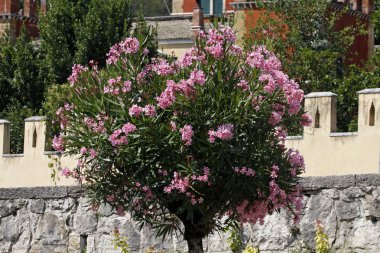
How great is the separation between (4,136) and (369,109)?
8726 mm

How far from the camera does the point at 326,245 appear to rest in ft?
65.2

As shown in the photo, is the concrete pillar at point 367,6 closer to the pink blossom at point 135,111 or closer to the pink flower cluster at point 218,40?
the pink flower cluster at point 218,40

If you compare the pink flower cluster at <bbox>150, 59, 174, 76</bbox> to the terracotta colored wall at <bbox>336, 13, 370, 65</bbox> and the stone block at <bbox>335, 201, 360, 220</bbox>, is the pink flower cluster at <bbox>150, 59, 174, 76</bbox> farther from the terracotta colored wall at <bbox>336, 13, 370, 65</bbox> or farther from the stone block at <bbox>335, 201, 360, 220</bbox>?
the terracotta colored wall at <bbox>336, 13, 370, 65</bbox>

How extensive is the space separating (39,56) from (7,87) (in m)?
2.80

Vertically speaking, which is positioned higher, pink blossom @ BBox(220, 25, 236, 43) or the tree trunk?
pink blossom @ BBox(220, 25, 236, 43)

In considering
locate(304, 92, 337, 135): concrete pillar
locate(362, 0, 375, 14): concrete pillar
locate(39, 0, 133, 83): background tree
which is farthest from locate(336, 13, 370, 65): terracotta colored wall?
locate(304, 92, 337, 135): concrete pillar

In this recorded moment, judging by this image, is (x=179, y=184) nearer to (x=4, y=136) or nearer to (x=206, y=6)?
(x=4, y=136)

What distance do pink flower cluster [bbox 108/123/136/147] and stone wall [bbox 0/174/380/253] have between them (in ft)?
12.4

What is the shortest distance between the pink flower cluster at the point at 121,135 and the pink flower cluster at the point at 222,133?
2.96 ft

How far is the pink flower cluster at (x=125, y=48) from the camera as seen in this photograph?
1803 cm

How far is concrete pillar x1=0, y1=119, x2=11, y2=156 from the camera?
1206 inches

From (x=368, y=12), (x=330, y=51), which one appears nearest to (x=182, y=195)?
(x=330, y=51)

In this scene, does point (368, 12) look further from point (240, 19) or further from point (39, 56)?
point (39, 56)

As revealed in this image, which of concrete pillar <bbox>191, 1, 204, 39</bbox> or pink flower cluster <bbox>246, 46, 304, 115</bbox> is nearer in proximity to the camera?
pink flower cluster <bbox>246, 46, 304, 115</bbox>
